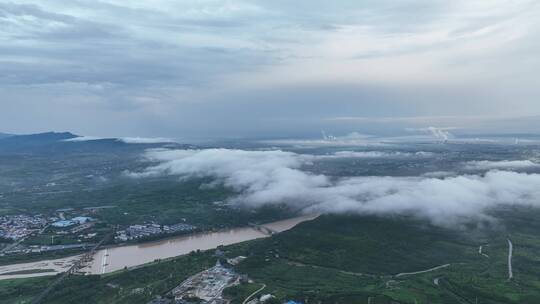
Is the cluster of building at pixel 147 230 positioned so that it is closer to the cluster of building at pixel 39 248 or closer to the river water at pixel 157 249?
the river water at pixel 157 249

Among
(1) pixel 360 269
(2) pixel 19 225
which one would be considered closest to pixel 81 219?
(2) pixel 19 225

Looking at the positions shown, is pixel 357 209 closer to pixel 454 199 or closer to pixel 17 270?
pixel 454 199

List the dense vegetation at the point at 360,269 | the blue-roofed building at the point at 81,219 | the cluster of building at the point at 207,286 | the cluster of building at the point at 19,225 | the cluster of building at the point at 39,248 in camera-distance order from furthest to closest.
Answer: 1. the blue-roofed building at the point at 81,219
2. the cluster of building at the point at 19,225
3. the cluster of building at the point at 39,248
4. the dense vegetation at the point at 360,269
5. the cluster of building at the point at 207,286

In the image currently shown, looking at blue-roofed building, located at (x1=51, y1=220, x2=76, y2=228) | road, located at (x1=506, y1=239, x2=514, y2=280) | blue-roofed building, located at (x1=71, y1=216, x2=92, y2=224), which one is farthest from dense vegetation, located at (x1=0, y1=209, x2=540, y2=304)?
blue-roofed building, located at (x1=71, y1=216, x2=92, y2=224)

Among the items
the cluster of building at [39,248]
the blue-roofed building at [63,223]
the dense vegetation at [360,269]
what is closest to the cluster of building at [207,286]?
the dense vegetation at [360,269]

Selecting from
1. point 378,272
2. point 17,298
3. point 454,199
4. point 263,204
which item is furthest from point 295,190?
point 17,298

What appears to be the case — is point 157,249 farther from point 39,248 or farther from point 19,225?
point 19,225

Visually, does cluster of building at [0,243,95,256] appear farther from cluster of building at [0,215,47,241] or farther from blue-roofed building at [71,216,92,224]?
blue-roofed building at [71,216,92,224]
